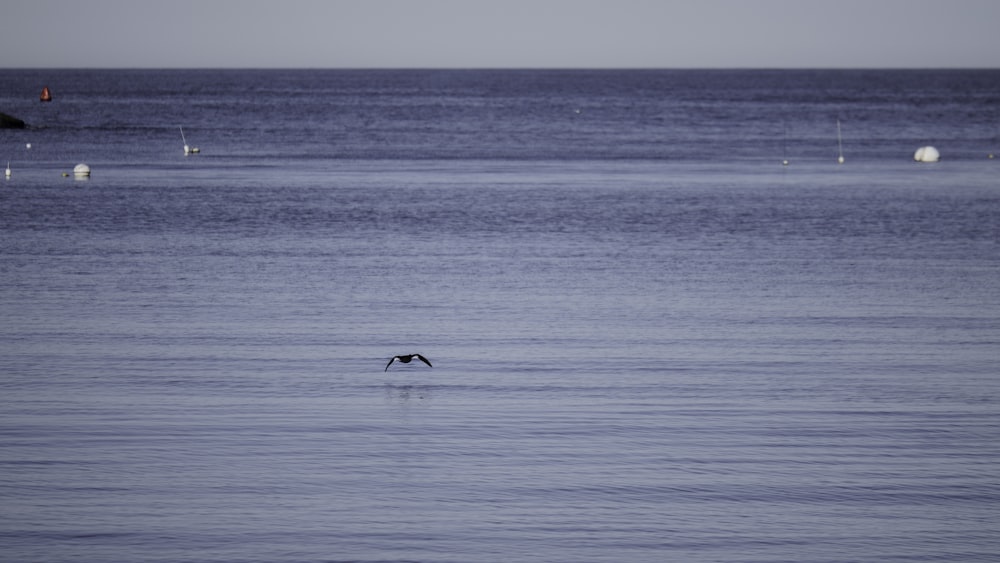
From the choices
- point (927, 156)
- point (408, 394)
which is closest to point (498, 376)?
point (408, 394)

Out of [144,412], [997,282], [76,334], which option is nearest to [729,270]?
[997,282]

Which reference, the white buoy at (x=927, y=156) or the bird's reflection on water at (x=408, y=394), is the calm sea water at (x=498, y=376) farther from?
the white buoy at (x=927, y=156)

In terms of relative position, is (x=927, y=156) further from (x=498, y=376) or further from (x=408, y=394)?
(x=408, y=394)

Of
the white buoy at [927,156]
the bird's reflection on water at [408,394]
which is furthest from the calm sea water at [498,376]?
the white buoy at [927,156]

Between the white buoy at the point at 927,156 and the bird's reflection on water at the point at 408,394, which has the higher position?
the white buoy at the point at 927,156

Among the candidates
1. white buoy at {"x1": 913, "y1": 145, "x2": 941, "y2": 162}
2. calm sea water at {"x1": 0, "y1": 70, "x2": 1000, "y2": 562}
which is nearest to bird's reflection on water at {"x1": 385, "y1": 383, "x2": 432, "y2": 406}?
calm sea water at {"x1": 0, "y1": 70, "x2": 1000, "y2": 562}

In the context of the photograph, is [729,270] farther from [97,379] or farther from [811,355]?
[97,379]

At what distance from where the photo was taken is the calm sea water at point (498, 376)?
12492 mm

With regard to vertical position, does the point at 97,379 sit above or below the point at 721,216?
below

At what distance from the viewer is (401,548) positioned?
11.9 meters

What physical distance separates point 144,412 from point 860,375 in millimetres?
9410

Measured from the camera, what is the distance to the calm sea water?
1249cm

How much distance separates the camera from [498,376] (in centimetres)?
1831

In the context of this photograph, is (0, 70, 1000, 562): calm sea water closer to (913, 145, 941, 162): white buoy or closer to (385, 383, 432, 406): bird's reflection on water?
(385, 383, 432, 406): bird's reflection on water
